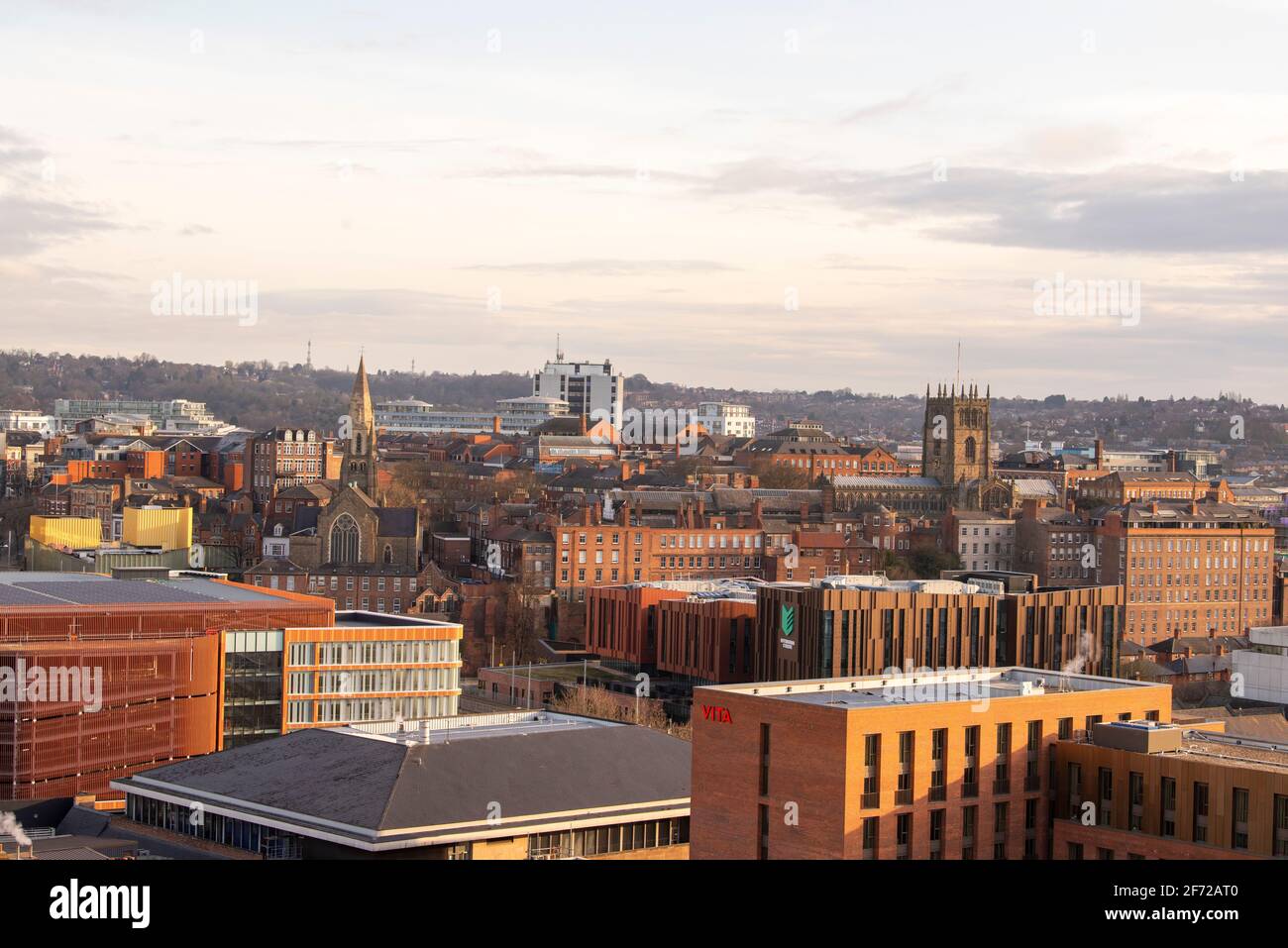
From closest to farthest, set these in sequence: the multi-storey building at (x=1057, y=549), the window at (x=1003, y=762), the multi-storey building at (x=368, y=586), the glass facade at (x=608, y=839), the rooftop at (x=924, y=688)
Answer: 1. the window at (x=1003, y=762)
2. the rooftop at (x=924, y=688)
3. the glass facade at (x=608, y=839)
4. the multi-storey building at (x=368, y=586)
5. the multi-storey building at (x=1057, y=549)

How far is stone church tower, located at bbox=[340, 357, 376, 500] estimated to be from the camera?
375ft

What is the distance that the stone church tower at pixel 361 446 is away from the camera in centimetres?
11438

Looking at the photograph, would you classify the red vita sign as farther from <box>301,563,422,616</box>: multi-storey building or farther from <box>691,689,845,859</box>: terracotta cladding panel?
<box>301,563,422,616</box>: multi-storey building

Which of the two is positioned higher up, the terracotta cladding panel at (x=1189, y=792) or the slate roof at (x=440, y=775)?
the terracotta cladding panel at (x=1189, y=792)

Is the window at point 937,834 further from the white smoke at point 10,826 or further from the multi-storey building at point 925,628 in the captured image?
the multi-storey building at point 925,628

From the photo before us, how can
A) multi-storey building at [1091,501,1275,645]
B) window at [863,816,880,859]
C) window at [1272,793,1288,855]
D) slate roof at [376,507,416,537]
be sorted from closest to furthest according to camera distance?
window at [1272,793,1288,855] → window at [863,816,880,859] → slate roof at [376,507,416,537] → multi-storey building at [1091,501,1275,645]

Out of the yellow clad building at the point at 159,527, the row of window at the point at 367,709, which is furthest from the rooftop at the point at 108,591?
the yellow clad building at the point at 159,527

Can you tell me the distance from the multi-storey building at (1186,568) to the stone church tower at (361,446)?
45.8m

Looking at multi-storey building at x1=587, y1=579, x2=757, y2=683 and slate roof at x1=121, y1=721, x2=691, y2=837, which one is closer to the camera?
slate roof at x1=121, y1=721, x2=691, y2=837

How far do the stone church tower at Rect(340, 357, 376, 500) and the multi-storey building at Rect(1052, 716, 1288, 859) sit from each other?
8191 centimetres

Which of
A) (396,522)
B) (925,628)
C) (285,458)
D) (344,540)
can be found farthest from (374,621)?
(285,458)

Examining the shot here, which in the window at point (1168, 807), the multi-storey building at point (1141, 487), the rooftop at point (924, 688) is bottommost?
the window at point (1168, 807)

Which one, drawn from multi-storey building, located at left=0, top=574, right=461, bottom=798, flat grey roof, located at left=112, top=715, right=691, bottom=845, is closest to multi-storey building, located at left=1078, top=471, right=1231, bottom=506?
multi-storey building, located at left=0, top=574, right=461, bottom=798
